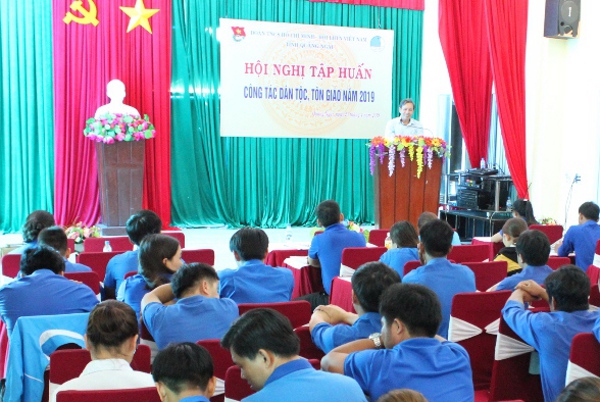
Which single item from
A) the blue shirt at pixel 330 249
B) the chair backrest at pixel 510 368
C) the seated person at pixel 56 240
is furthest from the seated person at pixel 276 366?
A: the blue shirt at pixel 330 249

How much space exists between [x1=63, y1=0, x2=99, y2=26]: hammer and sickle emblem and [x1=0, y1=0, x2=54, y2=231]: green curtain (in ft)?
0.94

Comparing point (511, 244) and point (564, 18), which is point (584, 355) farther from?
point (564, 18)

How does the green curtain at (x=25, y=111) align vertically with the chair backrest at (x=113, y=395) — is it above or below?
above

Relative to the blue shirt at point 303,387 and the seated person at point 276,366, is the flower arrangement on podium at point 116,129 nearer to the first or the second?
the seated person at point 276,366

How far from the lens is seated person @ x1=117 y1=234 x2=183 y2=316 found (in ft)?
11.3

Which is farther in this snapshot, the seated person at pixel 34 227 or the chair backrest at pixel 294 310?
the seated person at pixel 34 227

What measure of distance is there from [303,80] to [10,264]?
21.2 ft

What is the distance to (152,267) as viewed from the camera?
3465 mm

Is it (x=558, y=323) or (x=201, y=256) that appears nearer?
(x=558, y=323)

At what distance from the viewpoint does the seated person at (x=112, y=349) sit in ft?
7.20

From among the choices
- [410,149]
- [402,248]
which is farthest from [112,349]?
[410,149]

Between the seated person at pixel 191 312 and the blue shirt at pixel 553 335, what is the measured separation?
1222 millimetres

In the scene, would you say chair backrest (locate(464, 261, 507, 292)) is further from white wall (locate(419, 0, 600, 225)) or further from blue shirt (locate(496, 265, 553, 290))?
white wall (locate(419, 0, 600, 225))

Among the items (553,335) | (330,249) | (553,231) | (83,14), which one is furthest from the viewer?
(83,14)
